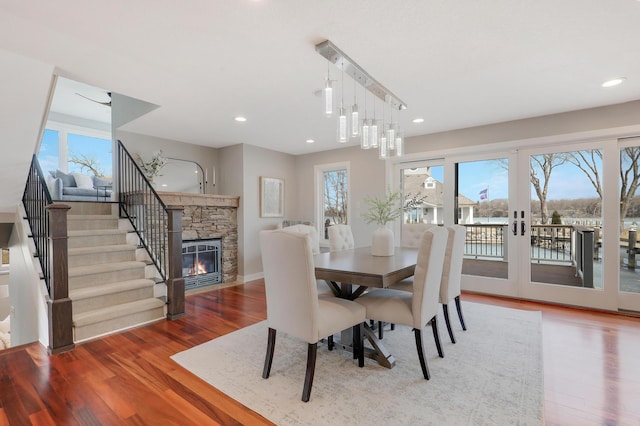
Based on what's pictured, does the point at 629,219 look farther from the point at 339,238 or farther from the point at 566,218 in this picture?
the point at 339,238

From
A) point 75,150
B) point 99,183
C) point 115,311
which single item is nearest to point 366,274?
point 115,311

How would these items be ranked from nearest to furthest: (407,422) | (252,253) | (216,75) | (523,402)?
(407,422) < (523,402) < (216,75) < (252,253)

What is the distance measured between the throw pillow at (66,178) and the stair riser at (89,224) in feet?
5.37

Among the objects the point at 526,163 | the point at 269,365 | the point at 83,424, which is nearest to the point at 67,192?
the point at 83,424

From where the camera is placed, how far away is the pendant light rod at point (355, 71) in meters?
→ 2.20

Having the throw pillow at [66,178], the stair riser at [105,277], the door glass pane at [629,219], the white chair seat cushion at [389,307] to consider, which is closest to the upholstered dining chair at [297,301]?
the white chair seat cushion at [389,307]

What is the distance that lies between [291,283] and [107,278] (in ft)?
8.44

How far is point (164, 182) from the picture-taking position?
491 centimetres

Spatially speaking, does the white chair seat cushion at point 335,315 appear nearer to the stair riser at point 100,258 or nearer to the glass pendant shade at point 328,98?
the glass pendant shade at point 328,98

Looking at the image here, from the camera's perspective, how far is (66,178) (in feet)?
16.6

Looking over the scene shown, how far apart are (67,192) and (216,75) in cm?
382

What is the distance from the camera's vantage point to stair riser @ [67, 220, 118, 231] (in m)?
3.82

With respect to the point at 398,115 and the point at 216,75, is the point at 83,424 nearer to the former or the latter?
the point at 216,75

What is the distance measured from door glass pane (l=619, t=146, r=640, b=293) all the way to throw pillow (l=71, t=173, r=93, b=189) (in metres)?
7.67
